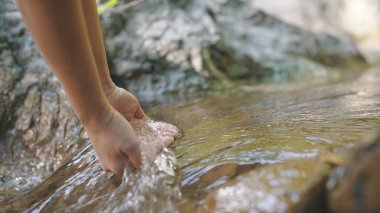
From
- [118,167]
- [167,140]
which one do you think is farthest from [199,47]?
[118,167]

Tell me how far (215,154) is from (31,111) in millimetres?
1516

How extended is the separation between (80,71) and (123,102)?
0.54m

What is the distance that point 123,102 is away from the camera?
1608mm

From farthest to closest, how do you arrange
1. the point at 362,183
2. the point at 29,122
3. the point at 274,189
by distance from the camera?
the point at 29,122 → the point at 274,189 → the point at 362,183

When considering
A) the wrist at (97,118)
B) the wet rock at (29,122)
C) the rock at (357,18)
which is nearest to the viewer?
the wrist at (97,118)

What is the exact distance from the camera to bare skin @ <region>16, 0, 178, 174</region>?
39.9 inches

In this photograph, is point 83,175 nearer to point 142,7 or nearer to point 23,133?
point 23,133

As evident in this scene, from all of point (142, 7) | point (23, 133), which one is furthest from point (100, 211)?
point (142, 7)

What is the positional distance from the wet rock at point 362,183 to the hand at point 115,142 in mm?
650

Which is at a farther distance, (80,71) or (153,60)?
(153,60)

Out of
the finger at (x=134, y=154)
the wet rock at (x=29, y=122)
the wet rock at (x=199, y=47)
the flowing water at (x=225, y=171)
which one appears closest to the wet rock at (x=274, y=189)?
the flowing water at (x=225, y=171)

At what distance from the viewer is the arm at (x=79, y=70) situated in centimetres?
101

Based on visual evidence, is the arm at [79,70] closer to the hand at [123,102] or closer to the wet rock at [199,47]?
the hand at [123,102]

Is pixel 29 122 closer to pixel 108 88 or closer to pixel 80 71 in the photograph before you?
pixel 108 88
